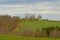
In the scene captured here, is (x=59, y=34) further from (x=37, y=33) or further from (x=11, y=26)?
(x=11, y=26)

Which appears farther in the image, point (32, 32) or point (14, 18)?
point (14, 18)

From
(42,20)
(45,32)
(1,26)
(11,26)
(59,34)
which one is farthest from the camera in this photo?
(42,20)

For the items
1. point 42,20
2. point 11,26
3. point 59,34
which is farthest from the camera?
point 42,20

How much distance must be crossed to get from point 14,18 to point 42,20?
8.32 metres

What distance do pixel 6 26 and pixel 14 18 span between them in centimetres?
359

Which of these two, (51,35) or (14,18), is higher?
(14,18)

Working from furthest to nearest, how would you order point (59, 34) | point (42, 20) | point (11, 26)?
point (42, 20), point (11, 26), point (59, 34)

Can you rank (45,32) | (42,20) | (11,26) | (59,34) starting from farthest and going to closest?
(42,20), (11,26), (45,32), (59,34)

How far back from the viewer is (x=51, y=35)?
2816 cm

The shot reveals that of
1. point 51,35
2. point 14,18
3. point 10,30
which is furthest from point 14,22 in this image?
point 51,35

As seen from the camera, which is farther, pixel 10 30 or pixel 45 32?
pixel 10 30

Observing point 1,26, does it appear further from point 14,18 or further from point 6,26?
point 14,18

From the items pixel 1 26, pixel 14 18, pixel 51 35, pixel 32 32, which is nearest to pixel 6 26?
pixel 1 26

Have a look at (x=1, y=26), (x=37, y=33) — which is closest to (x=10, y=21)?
(x=1, y=26)
